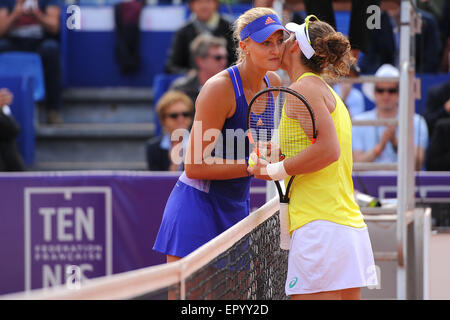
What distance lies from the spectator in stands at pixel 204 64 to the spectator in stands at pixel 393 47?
1369 mm

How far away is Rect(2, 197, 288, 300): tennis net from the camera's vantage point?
1754mm

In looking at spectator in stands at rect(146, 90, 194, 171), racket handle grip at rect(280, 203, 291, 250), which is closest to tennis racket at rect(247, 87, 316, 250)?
racket handle grip at rect(280, 203, 291, 250)

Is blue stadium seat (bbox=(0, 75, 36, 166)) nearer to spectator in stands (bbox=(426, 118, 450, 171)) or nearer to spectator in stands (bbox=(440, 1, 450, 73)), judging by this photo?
spectator in stands (bbox=(426, 118, 450, 171))

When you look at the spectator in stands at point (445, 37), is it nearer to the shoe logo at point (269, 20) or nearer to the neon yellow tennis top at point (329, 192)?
the shoe logo at point (269, 20)

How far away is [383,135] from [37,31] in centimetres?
418

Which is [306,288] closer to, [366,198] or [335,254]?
[335,254]

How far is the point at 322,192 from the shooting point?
277 cm

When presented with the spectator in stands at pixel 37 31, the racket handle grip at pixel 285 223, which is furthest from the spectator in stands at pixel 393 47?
the racket handle grip at pixel 285 223

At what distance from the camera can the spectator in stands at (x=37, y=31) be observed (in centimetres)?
842

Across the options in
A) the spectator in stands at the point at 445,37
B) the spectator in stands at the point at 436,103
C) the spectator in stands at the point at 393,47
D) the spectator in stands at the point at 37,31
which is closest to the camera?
the spectator in stands at the point at 436,103

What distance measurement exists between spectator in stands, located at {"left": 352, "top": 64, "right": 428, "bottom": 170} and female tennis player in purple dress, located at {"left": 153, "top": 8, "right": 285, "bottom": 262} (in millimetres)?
3199

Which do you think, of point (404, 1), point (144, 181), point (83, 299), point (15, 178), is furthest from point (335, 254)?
point (15, 178)

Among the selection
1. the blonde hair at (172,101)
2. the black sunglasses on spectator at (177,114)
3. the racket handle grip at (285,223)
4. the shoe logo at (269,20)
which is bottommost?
the racket handle grip at (285,223)

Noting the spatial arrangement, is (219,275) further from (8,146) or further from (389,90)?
(8,146)
